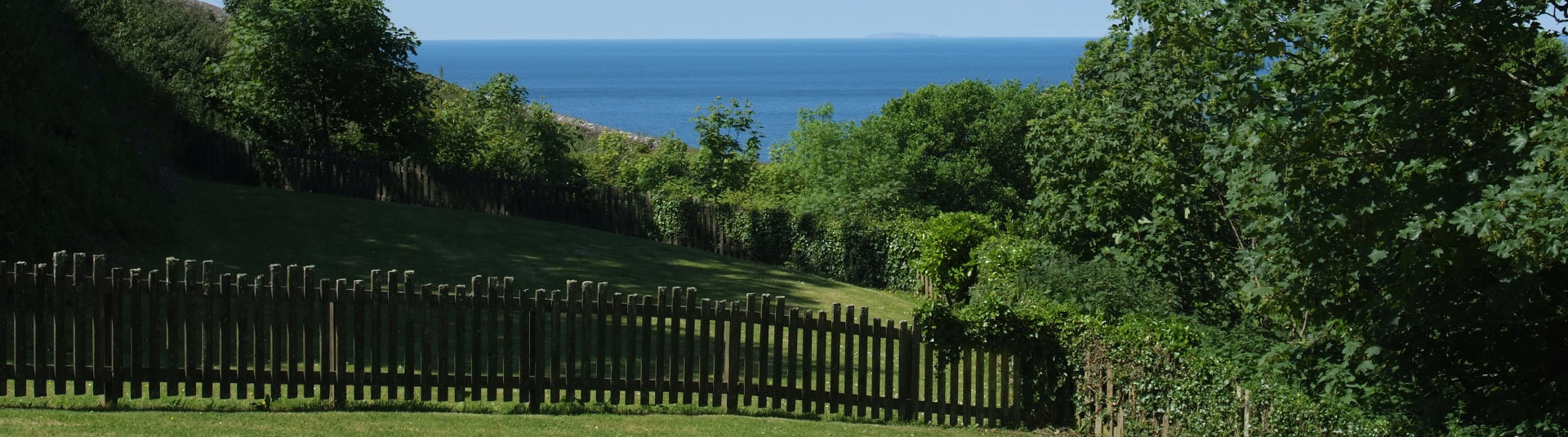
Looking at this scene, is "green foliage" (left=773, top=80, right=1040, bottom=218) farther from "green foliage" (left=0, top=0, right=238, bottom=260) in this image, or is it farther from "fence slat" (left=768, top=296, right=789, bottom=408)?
"fence slat" (left=768, top=296, right=789, bottom=408)

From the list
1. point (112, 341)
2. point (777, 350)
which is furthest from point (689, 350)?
point (112, 341)

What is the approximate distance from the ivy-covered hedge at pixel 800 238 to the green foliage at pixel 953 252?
1150mm

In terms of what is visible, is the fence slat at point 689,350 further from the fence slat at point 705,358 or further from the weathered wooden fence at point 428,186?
the weathered wooden fence at point 428,186

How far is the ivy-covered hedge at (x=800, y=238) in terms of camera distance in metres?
23.0

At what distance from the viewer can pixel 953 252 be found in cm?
2062

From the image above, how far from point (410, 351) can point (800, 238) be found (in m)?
14.7

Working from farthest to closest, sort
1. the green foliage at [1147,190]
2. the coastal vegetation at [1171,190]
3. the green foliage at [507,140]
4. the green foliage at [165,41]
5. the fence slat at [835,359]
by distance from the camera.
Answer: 1. the green foliage at [507,140]
2. the green foliage at [165,41]
3. the green foliage at [1147,190]
4. the fence slat at [835,359]
5. the coastal vegetation at [1171,190]

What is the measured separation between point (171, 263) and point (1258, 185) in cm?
826

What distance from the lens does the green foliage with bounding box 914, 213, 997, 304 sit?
20453mm

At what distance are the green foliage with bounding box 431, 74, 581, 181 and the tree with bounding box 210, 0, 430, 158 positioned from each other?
140cm

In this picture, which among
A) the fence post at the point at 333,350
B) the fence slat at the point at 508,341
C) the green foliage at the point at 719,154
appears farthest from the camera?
the green foliage at the point at 719,154

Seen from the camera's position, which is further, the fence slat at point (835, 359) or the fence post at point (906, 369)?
the fence post at point (906, 369)

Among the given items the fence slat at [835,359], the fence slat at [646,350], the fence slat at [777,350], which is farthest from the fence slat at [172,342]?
the fence slat at [835,359]

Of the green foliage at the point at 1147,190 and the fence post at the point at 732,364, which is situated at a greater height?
the green foliage at the point at 1147,190
